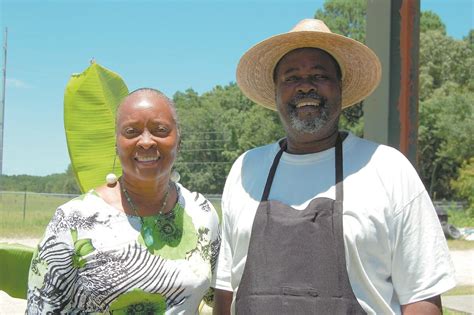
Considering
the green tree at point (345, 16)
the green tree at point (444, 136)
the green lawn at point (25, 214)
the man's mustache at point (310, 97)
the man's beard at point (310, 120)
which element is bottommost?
the green lawn at point (25, 214)

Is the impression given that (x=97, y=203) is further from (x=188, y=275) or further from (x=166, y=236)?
(x=188, y=275)

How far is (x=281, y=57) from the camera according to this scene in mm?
2590

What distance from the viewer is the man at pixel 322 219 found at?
6.88ft

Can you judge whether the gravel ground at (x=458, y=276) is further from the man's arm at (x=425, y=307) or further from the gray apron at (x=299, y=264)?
the man's arm at (x=425, y=307)

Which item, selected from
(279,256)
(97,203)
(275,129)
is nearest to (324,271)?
(279,256)

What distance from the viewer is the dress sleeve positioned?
2.12 metres

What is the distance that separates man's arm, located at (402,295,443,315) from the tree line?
70.7ft

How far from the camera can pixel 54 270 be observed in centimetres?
212

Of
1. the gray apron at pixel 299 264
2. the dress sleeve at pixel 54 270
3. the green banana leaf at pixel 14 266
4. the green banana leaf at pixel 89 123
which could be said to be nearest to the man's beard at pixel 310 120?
the gray apron at pixel 299 264

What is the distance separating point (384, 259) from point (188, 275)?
2.31 ft

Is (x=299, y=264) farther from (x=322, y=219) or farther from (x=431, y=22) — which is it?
(x=431, y=22)

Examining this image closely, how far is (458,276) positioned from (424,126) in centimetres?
2285

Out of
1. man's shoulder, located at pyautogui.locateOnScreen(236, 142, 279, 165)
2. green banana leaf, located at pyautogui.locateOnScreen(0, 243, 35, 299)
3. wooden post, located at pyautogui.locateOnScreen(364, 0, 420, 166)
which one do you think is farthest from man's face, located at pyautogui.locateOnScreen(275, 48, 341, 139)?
green banana leaf, located at pyautogui.locateOnScreen(0, 243, 35, 299)

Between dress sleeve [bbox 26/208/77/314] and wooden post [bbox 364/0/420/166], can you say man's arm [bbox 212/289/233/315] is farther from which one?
wooden post [bbox 364/0/420/166]
